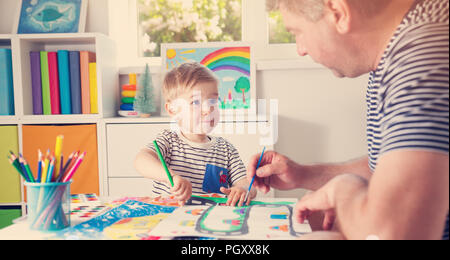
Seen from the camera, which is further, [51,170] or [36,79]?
[36,79]

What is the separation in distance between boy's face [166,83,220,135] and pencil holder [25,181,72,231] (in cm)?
39

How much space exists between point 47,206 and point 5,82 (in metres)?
0.98

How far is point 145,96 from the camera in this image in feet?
4.24

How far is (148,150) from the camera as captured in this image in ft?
2.75

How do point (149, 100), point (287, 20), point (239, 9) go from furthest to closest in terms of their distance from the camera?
1. point (149, 100)
2. point (239, 9)
3. point (287, 20)

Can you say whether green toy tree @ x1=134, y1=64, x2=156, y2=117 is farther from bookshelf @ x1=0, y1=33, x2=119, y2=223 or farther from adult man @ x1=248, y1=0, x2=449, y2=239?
adult man @ x1=248, y1=0, x2=449, y2=239

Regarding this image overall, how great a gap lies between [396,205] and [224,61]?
42.7 inches

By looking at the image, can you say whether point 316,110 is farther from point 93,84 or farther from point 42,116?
point 42,116

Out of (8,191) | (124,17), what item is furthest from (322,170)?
(8,191)

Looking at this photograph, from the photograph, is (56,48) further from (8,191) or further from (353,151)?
(353,151)

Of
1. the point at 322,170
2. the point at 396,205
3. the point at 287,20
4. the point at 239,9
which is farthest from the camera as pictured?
the point at 239,9

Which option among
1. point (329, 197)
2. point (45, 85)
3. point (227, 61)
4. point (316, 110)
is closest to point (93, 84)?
point (45, 85)

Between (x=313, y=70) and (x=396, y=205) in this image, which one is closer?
(x=396, y=205)

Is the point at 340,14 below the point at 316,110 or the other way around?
the other way around
